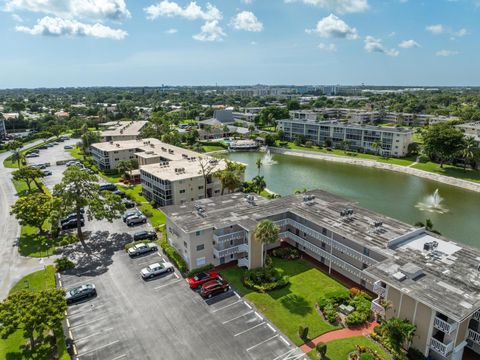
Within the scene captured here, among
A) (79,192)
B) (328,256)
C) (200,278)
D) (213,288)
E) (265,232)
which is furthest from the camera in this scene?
(79,192)

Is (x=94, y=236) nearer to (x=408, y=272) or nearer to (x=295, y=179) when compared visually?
(x=408, y=272)

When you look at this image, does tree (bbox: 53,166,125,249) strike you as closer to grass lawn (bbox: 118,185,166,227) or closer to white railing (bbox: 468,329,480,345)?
grass lawn (bbox: 118,185,166,227)

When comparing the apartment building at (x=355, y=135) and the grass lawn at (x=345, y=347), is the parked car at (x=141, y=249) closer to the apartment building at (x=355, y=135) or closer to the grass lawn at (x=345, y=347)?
the grass lawn at (x=345, y=347)

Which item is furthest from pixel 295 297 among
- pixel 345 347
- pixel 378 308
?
pixel 378 308

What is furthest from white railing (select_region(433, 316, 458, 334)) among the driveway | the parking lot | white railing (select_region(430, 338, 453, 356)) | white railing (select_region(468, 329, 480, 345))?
the parking lot

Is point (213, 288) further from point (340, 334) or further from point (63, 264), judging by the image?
point (63, 264)
